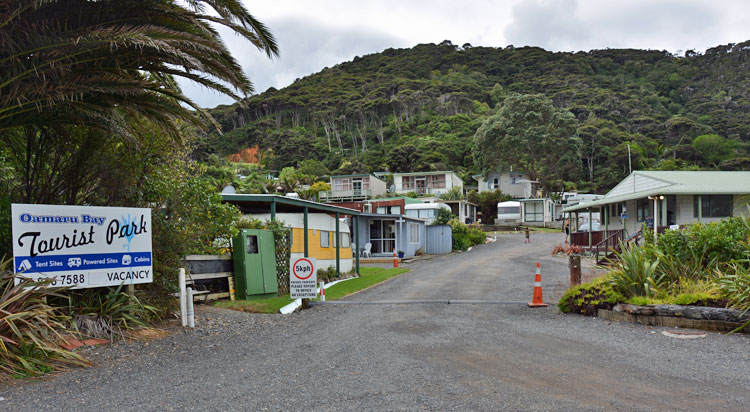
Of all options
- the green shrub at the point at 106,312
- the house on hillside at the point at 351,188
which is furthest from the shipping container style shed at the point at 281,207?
the house on hillside at the point at 351,188

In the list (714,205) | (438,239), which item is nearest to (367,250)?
(438,239)

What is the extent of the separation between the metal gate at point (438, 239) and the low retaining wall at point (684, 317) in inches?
1077

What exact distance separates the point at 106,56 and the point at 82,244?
276cm

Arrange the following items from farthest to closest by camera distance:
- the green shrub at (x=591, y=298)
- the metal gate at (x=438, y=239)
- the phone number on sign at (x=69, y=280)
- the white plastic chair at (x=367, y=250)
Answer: the metal gate at (x=438, y=239) < the white plastic chair at (x=367, y=250) < the green shrub at (x=591, y=298) < the phone number on sign at (x=69, y=280)

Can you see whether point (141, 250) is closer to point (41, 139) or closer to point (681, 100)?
point (41, 139)

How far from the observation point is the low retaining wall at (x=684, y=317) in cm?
866

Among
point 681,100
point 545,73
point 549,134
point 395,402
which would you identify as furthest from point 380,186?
point 545,73

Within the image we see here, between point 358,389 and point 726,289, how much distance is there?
7.09 m

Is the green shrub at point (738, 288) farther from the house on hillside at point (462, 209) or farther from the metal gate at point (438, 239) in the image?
the house on hillside at point (462, 209)

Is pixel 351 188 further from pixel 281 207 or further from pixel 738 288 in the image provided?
pixel 738 288

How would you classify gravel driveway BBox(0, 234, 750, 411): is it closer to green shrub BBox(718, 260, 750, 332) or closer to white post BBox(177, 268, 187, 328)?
white post BBox(177, 268, 187, 328)

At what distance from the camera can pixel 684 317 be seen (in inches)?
361

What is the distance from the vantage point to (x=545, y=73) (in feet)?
435

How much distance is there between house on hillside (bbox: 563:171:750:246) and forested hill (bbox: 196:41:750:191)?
127ft
